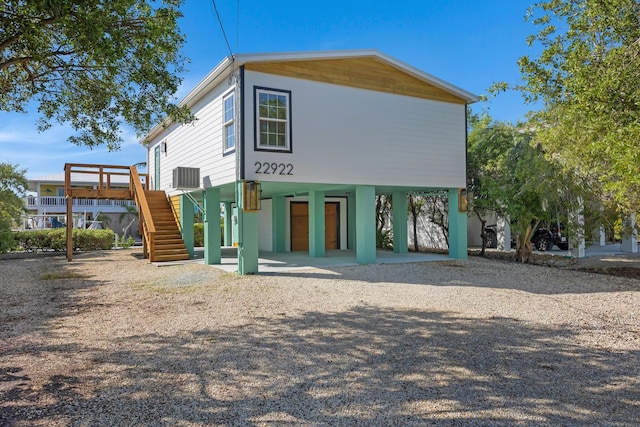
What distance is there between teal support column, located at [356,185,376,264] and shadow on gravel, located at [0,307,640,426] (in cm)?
682

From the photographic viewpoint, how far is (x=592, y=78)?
654 cm

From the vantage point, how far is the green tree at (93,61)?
504 centimetres

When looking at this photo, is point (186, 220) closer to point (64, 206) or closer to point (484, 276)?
point (484, 276)

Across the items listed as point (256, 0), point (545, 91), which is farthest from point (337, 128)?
point (545, 91)

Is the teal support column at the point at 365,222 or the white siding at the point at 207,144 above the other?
the white siding at the point at 207,144

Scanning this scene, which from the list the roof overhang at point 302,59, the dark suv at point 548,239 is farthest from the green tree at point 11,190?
the dark suv at point 548,239

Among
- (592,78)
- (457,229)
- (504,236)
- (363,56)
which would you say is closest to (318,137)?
(363,56)

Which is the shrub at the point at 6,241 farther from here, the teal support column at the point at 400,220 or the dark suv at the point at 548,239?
the dark suv at the point at 548,239

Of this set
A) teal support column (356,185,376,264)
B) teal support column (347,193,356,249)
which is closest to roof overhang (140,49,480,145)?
teal support column (356,185,376,264)

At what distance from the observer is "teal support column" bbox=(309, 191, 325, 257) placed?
14078mm

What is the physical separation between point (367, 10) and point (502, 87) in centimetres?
462

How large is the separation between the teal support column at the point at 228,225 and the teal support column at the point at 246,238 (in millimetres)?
10754

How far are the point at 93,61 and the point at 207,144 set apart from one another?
218 inches

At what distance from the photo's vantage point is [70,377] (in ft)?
13.0
